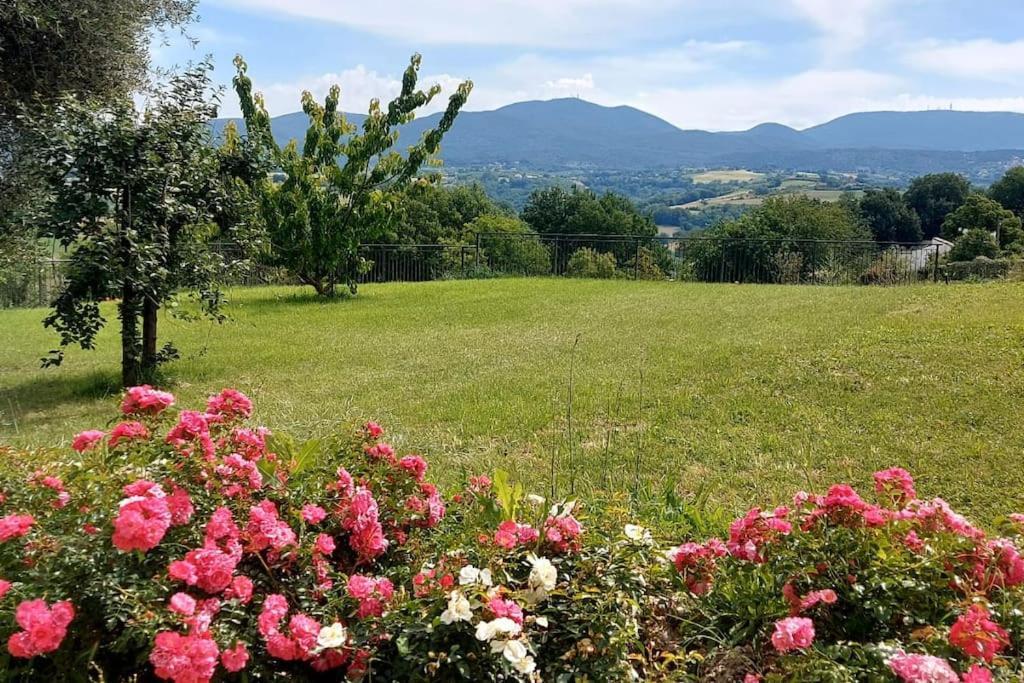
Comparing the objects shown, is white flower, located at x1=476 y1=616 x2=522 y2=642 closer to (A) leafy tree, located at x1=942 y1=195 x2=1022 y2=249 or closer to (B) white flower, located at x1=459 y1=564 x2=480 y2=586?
(B) white flower, located at x1=459 y1=564 x2=480 y2=586

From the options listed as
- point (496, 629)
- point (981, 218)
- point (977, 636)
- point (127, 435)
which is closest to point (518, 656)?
point (496, 629)

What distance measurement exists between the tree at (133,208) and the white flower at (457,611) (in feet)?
16.5

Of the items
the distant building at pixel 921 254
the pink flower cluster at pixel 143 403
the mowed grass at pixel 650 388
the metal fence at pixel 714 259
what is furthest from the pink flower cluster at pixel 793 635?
the distant building at pixel 921 254

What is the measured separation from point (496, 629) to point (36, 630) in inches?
33.1

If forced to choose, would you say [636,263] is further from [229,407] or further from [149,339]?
[229,407]

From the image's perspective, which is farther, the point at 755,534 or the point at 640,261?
the point at 640,261

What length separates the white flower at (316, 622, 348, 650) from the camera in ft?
4.78

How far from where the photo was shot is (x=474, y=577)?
157 centimetres

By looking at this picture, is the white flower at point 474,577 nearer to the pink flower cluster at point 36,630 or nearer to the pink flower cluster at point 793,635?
the pink flower cluster at point 793,635

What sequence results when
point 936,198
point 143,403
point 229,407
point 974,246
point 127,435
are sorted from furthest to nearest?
point 936,198, point 974,246, point 229,407, point 143,403, point 127,435

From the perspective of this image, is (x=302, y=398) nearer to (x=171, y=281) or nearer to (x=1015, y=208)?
(x=171, y=281)

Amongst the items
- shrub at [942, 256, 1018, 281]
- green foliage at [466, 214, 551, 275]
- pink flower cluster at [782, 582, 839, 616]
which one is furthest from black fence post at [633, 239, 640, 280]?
pink flower cluster at [782, 582, 839, 616]

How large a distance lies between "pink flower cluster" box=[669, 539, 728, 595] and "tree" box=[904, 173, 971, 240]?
67.1 metres

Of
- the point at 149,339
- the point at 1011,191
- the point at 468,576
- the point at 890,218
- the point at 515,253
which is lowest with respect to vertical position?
the point at 149,339
